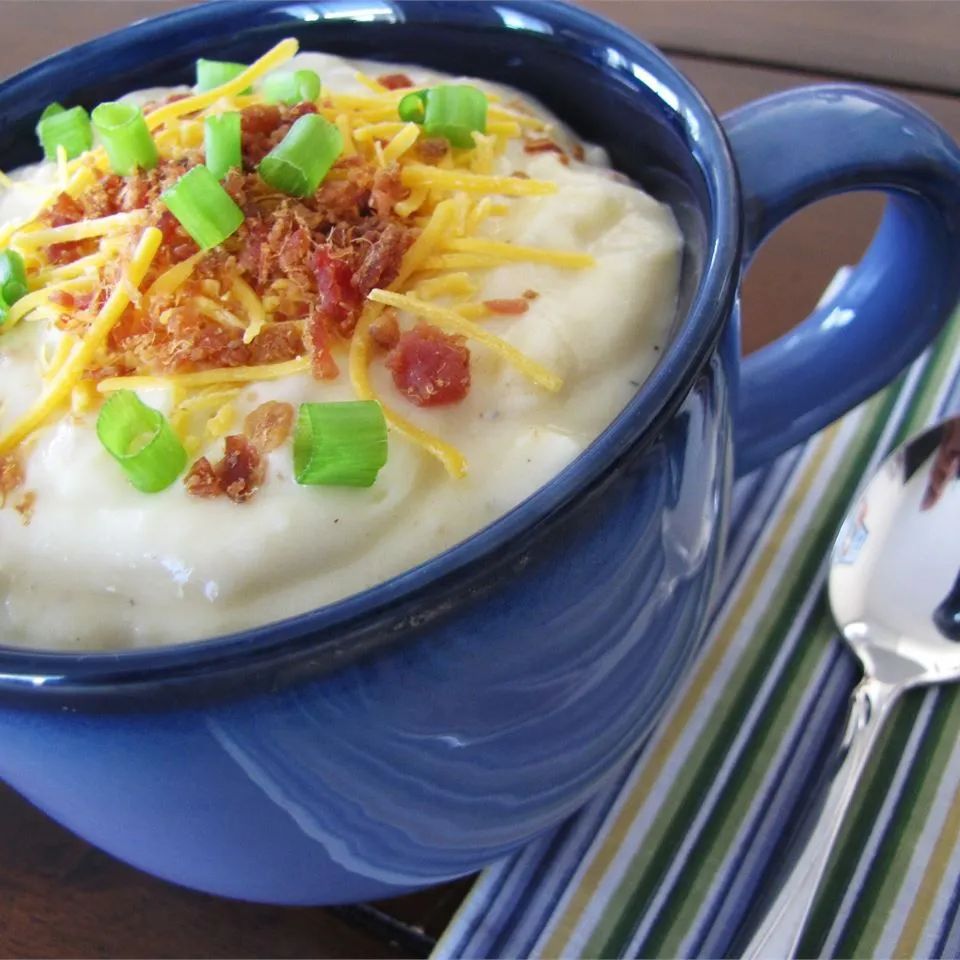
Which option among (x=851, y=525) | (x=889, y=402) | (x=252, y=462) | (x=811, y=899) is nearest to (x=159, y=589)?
(x=252, y=462)

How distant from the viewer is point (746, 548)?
77 centimetres

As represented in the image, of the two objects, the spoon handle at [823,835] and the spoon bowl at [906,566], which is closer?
the spoon handle at [823,835]

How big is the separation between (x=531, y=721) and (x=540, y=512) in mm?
113

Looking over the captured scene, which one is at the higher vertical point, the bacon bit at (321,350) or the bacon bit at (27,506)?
the bacon bit at (321,350)

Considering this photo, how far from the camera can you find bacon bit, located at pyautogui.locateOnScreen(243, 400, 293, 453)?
0.52 metres

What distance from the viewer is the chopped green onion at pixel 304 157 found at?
0.60 meters

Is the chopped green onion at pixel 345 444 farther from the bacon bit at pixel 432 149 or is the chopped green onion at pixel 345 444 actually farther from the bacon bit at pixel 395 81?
the bacon bit at pixel 395 81

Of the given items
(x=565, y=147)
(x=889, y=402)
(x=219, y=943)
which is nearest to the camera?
(x=219, y=943)

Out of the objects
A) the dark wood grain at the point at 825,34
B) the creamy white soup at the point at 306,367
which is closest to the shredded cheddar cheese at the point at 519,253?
the creamy white soup at the point at 306,367

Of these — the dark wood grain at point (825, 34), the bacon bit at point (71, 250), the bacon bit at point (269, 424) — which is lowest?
the dark wood grain at point (825, 34)

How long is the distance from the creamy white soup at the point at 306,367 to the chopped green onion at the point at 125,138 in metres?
0.01

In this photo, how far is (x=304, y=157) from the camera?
0.60 meters

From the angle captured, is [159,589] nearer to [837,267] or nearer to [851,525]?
[851,525]

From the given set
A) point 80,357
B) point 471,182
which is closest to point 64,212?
point 80,357
